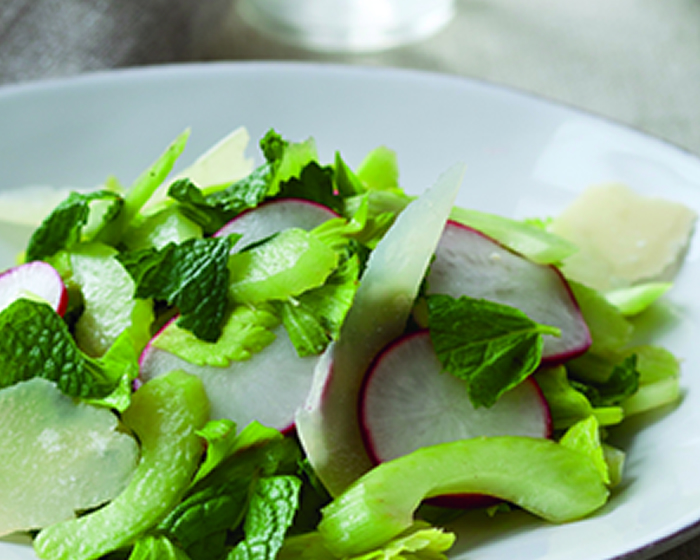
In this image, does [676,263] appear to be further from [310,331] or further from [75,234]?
[75,234]

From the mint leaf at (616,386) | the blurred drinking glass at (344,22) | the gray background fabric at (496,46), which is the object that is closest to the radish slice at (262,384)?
the mint leaf at (616,386)

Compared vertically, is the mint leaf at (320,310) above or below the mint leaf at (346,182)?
below

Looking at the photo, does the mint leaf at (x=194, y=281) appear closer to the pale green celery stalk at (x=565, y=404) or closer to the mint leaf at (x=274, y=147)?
the mint leaf at (x=274, y=147)

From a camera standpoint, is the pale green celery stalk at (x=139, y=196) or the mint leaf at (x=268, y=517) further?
the pale green celery stalk at (x=139, y=196)

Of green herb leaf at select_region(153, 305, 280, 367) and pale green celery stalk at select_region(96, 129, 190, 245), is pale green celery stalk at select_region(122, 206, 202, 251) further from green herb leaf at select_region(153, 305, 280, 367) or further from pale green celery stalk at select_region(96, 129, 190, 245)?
green herb leaf at select_region(153, 305, 280, 367)

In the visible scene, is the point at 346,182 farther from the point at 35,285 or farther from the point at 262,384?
the point at 35,285

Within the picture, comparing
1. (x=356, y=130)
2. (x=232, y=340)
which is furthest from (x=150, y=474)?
(x=356, y=130)
